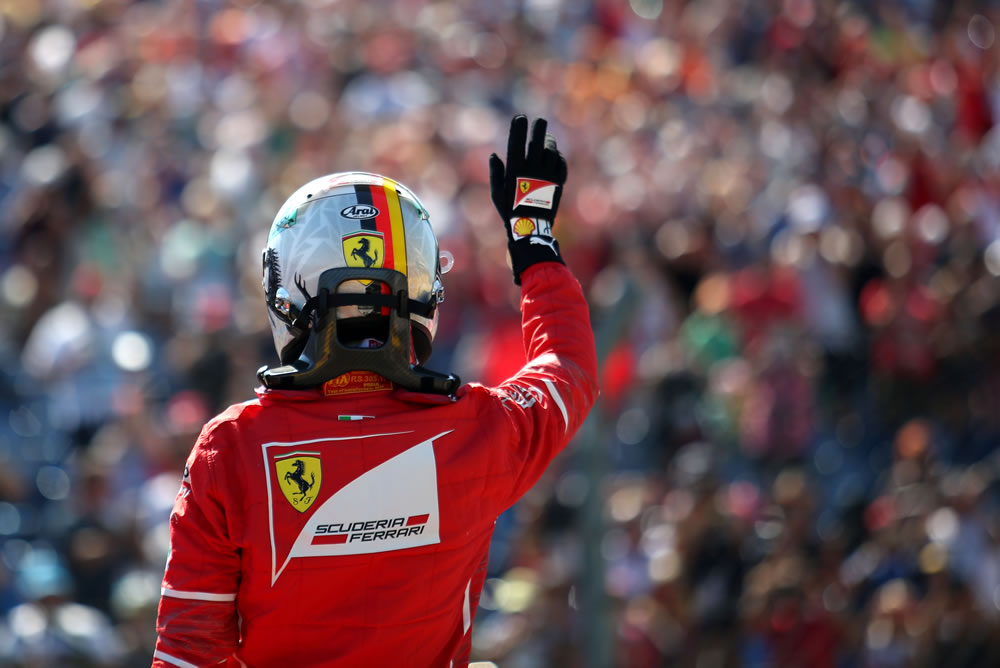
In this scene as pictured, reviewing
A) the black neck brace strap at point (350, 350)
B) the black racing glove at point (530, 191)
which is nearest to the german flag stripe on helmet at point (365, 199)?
the black neck brace strap at point (350, 350)

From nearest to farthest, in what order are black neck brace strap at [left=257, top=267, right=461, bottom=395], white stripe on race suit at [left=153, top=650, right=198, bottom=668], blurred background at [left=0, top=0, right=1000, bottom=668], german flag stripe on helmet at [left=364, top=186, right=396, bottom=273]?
white stripe on race suit at [left=153, top=650, right=198, bottom=668], black neck brace strap at [left=257, top=267, right=461, bottom=395], german flag stripe on helmet at [left=364, top=186, right=396, bottom=273], blurred background at [left=0, top=0, right=1000, bottom=668]

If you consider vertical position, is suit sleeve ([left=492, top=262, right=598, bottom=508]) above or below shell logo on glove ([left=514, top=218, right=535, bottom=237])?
below

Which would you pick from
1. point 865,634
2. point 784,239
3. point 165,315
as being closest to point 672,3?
point 784,239

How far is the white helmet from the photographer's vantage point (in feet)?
10.1

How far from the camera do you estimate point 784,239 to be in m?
10.3

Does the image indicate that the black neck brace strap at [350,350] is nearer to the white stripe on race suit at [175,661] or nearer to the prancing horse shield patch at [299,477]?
the prancing horse shield patch at [299,477]

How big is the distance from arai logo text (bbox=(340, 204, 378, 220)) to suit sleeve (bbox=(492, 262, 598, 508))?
0.48m

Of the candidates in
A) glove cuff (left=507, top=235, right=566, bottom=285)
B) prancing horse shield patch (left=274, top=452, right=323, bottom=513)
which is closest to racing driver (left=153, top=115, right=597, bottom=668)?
prancing horse shield patch (left=274, top=452, right=323, bottom=513)

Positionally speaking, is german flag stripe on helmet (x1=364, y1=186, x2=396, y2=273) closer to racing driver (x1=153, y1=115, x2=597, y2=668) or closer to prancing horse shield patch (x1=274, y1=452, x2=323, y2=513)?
racing driver (x1=153, y1=115, x2=597, y2=668)

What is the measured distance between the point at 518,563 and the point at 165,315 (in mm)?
3314

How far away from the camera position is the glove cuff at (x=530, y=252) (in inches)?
139

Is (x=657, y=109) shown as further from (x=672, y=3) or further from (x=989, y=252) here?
(x=989, y=252)

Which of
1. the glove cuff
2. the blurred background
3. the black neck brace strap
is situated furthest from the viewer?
the blurred background

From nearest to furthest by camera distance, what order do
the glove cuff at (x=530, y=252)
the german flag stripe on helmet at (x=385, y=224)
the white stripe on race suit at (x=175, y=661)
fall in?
the white stripe on race suit at (x=175, y=661), the german flag stripe on helmet at (x=385, y=224), the glove cuff at (x=530, y=252)
